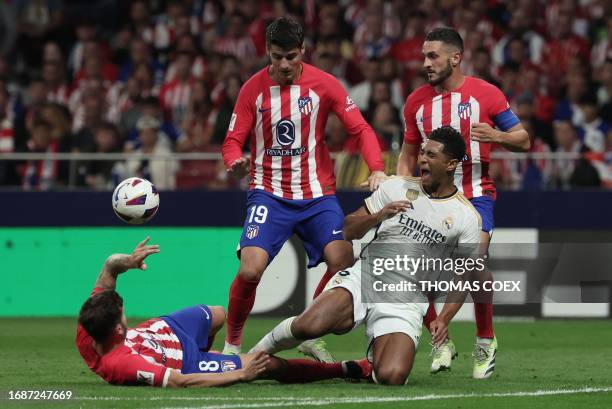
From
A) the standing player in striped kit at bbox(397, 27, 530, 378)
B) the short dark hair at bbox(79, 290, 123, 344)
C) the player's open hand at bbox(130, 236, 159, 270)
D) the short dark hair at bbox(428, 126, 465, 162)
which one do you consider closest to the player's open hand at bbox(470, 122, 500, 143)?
the short dark hair at bbox(428, 126, 465, 162)

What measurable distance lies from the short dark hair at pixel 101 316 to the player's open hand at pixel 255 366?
81 cm

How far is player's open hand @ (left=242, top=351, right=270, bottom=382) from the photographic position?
26.8 feet

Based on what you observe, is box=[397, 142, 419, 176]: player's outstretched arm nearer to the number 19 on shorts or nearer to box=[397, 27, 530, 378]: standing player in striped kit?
box=[397, 27, 530, 378]: standing player in striped kit

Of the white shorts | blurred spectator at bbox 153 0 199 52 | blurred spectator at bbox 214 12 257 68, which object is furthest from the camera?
blurred spectator at bbox 153 0 199 52

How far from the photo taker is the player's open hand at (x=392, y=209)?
8.55 m

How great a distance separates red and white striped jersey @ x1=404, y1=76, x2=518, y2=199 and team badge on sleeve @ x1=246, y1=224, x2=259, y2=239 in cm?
136

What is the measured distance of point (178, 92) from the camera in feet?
58.5

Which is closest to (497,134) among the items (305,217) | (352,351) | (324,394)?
(305,217)

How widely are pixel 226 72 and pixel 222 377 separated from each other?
9.65 metres

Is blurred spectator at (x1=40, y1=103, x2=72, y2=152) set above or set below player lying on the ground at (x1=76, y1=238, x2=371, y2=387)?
above

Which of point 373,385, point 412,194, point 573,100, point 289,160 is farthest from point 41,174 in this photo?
point 373,385

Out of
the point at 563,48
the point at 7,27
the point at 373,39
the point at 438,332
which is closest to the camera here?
the point at 438,332

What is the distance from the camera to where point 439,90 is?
9.88m

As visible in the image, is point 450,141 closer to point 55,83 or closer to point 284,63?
point 284,63
